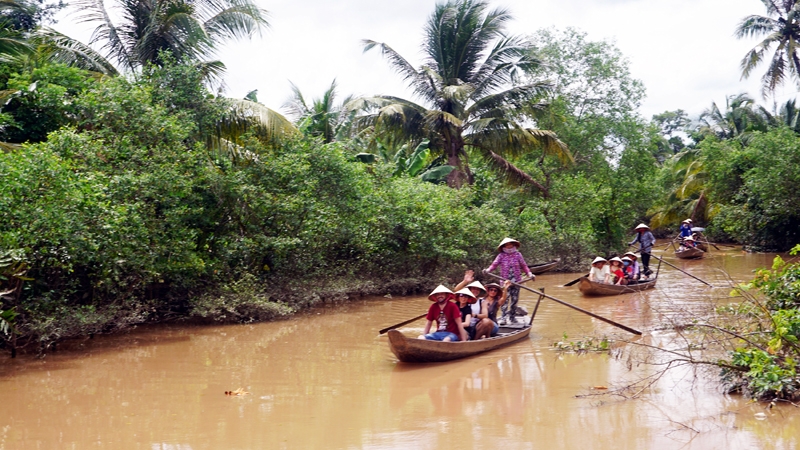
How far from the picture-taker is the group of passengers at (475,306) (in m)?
8.71

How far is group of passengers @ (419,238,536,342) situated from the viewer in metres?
8.71

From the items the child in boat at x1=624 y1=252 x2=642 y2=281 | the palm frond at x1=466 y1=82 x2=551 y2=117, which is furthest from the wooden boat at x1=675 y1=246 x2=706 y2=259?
the child in boat at x1=624 y1=252 x2=642 y2=281

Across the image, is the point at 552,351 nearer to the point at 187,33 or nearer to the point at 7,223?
the point at 7,223

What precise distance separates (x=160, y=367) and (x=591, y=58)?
2193cm

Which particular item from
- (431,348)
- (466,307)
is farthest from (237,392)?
(466,307)

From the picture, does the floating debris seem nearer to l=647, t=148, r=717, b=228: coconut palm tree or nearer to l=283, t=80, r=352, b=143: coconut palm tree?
l=283, t=80, r=352, b=143: coconut palm tree

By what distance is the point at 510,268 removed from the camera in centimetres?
1074

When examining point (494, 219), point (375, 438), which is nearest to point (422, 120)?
point (494, 219)

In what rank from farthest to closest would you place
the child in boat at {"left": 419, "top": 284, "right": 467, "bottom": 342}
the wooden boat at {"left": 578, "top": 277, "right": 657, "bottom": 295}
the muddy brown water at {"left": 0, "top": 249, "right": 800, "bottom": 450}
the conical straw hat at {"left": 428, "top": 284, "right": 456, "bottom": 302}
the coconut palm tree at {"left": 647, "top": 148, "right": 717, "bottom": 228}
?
the coconut palm tree at {"left": 647, "top": 148, "right": 717, "bottom": 228}
the wooden boat at {"left": 578, "top": 277, "right": 657, "bottom": 295}
the child in boat at {"left": 419, "top": 284, "right": 467, "bottom": 342}
the conical straw hat at {"left": 428, "top": 284, "right": 456, "bottom": 302}
the muddy brown water at {"left": 0, "top": 249, "right": 800, "bottom": 450}

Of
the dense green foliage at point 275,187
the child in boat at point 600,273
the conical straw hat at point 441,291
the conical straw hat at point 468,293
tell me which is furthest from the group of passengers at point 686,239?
the conical straw hat at point 441,291

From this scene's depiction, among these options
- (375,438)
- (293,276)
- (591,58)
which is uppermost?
(591,58)

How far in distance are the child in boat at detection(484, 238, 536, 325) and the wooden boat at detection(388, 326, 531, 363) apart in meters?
1.74

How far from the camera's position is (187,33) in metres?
13.8

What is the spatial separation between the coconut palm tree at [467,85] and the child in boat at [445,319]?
1160 centimetres
